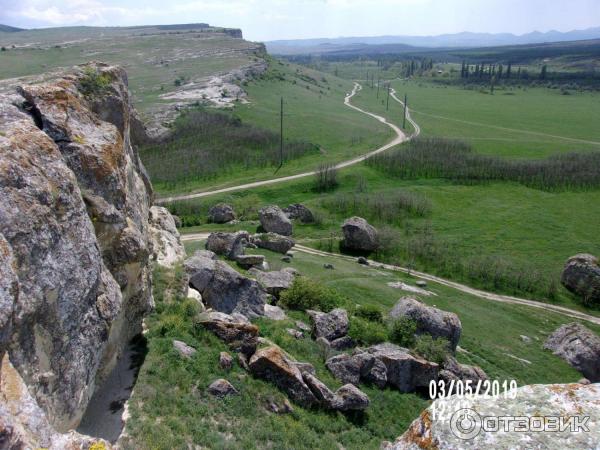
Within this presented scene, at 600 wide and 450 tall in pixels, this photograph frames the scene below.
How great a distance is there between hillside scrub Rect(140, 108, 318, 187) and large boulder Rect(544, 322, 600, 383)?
51.2 meters

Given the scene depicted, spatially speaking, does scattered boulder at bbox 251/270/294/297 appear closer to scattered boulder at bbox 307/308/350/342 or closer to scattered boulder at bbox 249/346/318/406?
scattered boulder at bbox 307/308/350/342

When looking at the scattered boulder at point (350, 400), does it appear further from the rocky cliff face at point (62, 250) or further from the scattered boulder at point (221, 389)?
the rocky cliff face at point (62, 250)

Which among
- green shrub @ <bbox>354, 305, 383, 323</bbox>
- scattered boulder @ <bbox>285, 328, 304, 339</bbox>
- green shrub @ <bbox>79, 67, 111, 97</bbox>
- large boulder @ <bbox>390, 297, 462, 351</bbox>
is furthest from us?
green shrub @ <bbox>354, 305, 383, 323</bbox>

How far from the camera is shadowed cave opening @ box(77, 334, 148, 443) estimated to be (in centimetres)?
1461

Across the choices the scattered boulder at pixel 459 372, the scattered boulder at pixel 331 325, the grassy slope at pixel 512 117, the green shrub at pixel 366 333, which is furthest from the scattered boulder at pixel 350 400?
the grassy slope at pixel 512 117

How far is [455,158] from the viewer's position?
80.8 m

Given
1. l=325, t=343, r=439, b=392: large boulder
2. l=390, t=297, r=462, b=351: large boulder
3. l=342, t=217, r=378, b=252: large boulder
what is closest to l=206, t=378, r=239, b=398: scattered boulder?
l=325, t=343, r=439, b=392: large boulder

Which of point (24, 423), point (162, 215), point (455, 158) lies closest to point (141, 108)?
point (455, 158)

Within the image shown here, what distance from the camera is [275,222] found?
50125 millimetres

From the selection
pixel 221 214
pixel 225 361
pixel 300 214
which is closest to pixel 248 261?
pixel 225 361

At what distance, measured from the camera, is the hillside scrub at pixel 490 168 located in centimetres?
7175

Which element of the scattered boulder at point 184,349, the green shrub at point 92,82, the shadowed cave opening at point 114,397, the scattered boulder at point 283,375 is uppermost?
the green shrub at point 92,82

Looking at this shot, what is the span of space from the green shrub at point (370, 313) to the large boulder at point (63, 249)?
15.0 metres

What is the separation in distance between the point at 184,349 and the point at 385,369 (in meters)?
9.93
